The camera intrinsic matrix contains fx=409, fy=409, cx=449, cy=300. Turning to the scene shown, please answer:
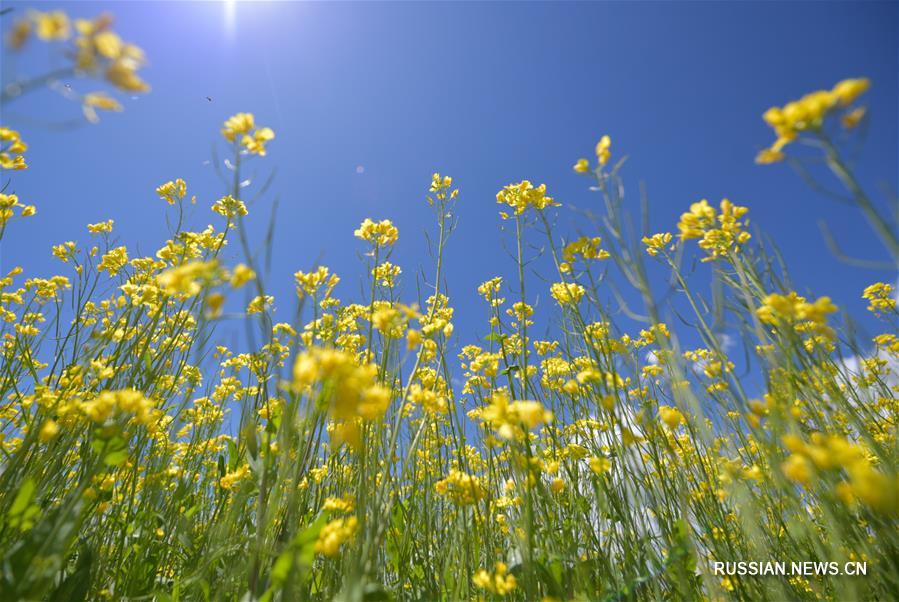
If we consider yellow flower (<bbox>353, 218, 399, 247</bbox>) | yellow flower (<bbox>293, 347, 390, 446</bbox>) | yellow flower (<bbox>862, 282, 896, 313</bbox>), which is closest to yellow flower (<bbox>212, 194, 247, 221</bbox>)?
yellow flower (<bbox>353, 218, 399, 247</bbox>)

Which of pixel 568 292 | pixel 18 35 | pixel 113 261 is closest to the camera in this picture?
pixel 18 35

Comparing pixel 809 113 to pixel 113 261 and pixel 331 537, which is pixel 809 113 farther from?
pixel 113 261

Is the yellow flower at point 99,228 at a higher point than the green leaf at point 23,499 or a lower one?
higher

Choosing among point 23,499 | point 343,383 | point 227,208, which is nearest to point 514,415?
point 343,383

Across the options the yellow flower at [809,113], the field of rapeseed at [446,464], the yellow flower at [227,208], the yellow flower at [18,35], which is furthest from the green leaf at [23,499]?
the yellow flower at [809,113]

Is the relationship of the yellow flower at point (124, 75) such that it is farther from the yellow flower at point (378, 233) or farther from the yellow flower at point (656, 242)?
the yellow flower at point (656, 242)

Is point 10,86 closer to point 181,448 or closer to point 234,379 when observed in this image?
point 234,379

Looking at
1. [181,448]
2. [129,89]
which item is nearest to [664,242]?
[129,89]

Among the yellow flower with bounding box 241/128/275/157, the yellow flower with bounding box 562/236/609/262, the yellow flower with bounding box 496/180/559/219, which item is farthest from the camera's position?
the yellow flower with bounding box 496/180/559/219

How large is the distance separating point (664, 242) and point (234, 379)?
10.1 ft

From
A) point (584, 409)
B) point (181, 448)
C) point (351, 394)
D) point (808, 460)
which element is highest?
point (181, 448)

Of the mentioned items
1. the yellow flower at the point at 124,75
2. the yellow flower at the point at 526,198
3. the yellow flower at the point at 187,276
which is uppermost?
the yellow flower at the point at 526,198

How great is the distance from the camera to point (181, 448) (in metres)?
3.31

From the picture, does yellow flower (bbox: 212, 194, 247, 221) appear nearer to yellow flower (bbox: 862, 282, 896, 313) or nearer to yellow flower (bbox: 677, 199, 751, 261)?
yellow flower (bbox: 677, 199, 751, 261)
